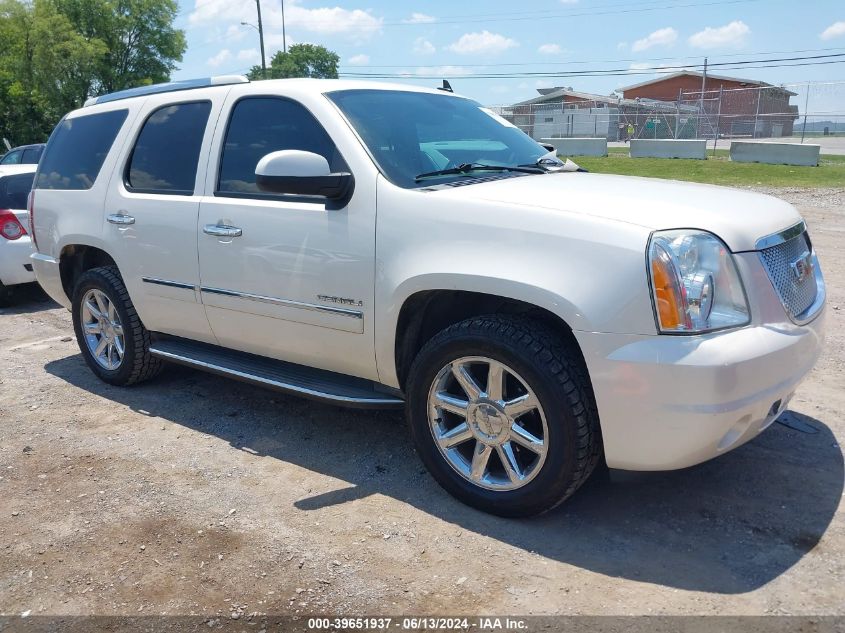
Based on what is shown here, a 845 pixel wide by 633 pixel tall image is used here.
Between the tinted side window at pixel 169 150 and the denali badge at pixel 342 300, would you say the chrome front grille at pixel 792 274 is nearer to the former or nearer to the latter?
the denali badge at pixel 342 300

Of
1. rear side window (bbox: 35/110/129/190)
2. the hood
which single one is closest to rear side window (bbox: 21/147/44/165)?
rear side window (bbox: 35/110/129/190)

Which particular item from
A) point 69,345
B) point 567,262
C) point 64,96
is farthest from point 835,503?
point 64,96

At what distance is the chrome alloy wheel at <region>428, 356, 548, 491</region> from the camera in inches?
126

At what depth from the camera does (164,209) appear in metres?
4.47

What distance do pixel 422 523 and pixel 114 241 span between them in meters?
2.85

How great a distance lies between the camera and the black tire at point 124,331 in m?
4.97

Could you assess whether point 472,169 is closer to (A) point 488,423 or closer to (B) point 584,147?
(A) point 488,423

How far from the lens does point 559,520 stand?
332cm

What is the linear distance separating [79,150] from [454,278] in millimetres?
3482

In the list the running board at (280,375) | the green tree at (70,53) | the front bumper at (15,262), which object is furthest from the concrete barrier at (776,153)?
the green tree at (70,53)

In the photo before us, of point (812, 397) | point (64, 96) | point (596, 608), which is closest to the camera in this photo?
point (596, 608)

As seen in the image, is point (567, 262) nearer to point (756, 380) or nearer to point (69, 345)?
point (756, 380)

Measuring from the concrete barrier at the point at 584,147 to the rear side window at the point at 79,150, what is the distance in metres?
23.6

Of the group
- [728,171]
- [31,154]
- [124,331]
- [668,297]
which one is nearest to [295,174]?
[668,297]
